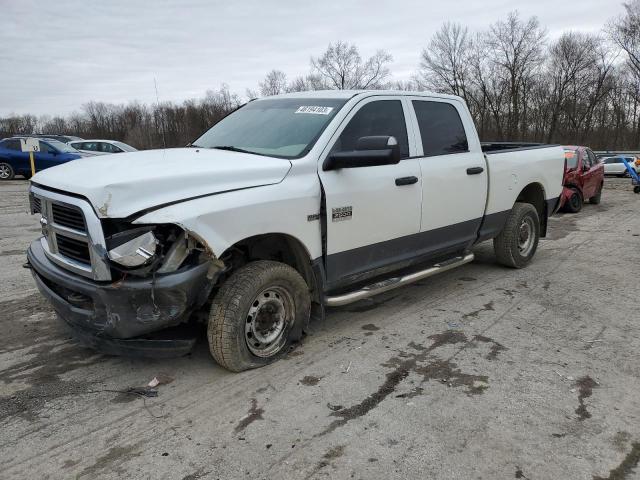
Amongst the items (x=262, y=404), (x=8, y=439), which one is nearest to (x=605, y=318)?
(x=262, y=404)

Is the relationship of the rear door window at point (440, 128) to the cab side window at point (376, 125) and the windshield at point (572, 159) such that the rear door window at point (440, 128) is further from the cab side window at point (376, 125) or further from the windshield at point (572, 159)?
the windshield at point (572, 159)

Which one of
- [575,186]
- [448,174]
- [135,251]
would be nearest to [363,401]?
[135,251]

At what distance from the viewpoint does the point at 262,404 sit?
3307 mm

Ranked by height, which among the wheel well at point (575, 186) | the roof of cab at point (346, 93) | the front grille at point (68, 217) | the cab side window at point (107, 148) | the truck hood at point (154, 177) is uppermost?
the roof of cab at point (346, 93)

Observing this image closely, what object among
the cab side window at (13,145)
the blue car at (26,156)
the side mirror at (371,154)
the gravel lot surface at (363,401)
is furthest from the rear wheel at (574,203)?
the cab side window at (13,145)

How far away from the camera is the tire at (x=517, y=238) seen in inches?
251

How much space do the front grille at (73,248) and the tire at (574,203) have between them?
12338mm

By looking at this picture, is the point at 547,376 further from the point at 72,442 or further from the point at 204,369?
the point at 72,442

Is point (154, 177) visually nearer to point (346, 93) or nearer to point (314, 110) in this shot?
point (314, 110)

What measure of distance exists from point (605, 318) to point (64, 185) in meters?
4.89

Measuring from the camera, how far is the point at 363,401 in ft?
11.0

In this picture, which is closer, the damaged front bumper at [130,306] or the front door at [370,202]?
the damaged front bumper at [130,306]

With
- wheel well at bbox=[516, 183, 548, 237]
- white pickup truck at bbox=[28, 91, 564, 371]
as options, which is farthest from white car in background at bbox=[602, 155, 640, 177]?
white pickup truck at bbox=[28, 91, 564, 371]

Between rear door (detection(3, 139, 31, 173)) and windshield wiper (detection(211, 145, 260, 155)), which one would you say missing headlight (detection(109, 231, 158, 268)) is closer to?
windshield wiper (detection(211, 145, 260, 155))
